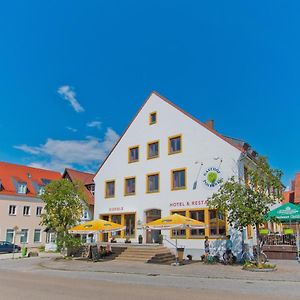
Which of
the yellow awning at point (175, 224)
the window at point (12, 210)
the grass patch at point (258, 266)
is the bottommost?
the grass patch at point (258, 266)

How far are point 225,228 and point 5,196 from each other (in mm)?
32125

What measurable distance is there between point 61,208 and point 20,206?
20.1 metres

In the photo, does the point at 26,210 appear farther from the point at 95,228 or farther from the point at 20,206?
the point at 95,228

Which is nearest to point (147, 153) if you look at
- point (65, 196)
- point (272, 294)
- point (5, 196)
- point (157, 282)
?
point (65, 196)

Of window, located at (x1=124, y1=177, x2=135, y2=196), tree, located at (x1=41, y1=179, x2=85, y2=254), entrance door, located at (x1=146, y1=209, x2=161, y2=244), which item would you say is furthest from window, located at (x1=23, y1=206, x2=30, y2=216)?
entrance door, located at (x1=146, y1=209, x2=161, y2=244)

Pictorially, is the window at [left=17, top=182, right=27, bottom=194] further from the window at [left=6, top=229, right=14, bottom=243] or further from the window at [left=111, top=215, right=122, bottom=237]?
the window at [left=111, top=215, right=122, bottom=237]

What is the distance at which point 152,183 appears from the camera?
30.5 metres

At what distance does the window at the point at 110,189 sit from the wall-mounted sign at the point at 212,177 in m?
10.3

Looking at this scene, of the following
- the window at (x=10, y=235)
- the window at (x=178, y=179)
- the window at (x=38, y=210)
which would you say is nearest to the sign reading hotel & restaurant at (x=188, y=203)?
the window at (x=178, y=179)

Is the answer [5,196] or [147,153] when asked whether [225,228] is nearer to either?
[147,153]

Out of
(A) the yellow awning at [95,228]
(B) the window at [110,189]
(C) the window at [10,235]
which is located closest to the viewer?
(A) the yellow awning at [95,228]

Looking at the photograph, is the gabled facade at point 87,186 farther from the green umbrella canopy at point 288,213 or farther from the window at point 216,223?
the green umbrella canopy at point 288,213

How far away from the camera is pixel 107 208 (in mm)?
33531

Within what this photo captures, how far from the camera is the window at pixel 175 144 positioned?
29112mm
